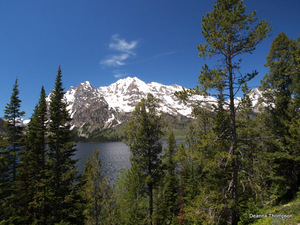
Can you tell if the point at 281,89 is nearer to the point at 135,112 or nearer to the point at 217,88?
the point at 217,88

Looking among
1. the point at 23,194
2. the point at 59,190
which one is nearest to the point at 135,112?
the point at 59,190

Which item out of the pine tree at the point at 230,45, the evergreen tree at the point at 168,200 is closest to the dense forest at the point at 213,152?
the pine tree at the point at 230,45

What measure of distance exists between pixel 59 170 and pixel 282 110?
25623 mm

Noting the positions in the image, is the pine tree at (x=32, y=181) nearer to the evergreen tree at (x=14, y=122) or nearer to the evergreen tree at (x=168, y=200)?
the evergreen tree at (x=14, y=122)

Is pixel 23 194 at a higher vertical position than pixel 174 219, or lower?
higher

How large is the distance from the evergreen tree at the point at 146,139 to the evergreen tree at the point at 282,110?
11473mm

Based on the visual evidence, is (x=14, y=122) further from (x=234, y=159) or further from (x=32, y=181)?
(x=234, y=159)

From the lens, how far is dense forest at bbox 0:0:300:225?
9633mm

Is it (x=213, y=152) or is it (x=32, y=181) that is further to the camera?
(x=32, y=181)

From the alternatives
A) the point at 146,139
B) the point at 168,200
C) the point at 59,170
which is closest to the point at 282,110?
the point at 146,139

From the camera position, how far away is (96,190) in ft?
73.2

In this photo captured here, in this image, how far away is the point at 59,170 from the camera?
18.2 meters

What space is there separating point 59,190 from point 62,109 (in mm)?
9533

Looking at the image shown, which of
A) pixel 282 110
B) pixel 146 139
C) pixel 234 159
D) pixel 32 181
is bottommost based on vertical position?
pixel 32 181
